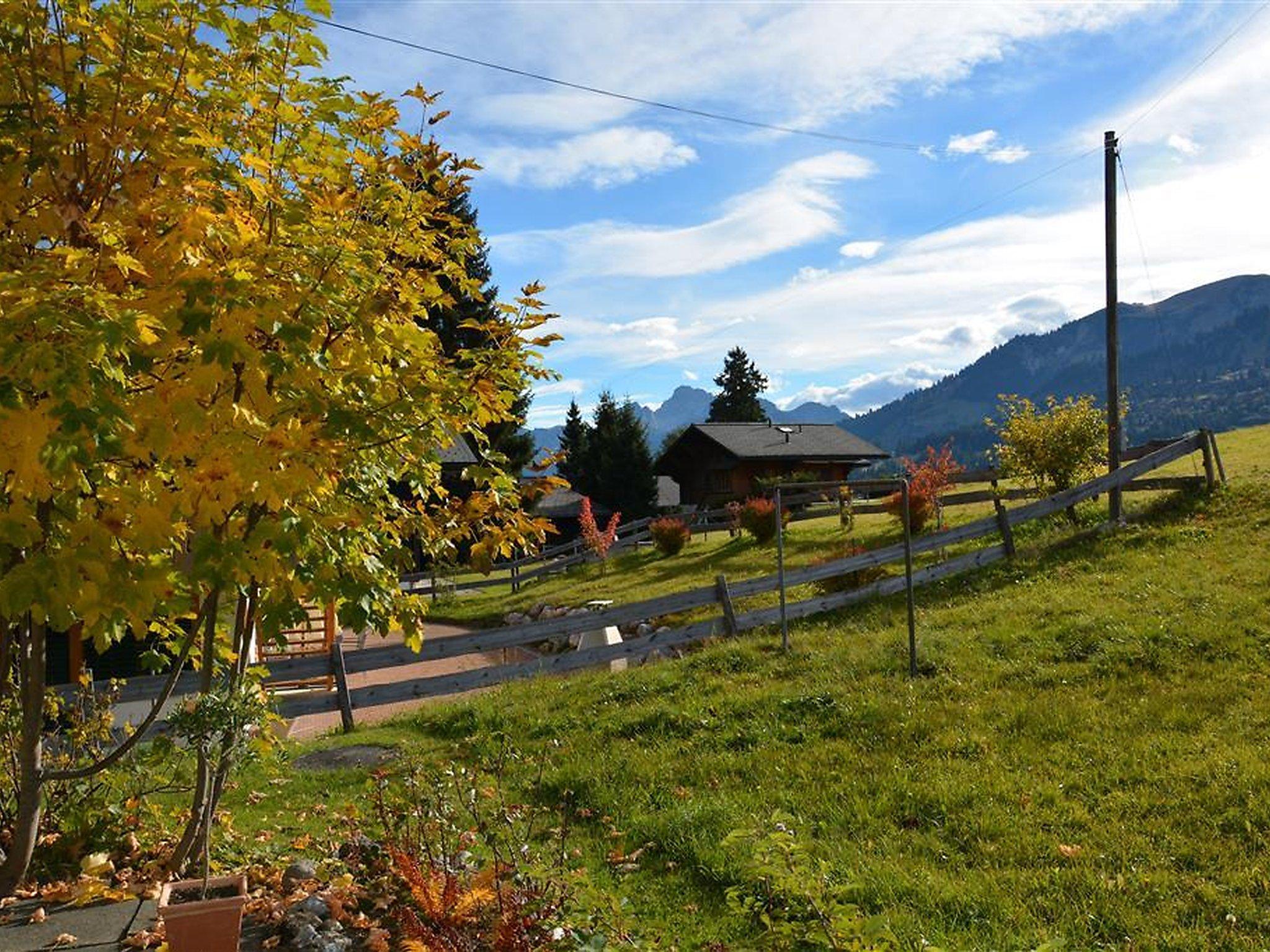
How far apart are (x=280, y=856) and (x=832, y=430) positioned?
4266cm

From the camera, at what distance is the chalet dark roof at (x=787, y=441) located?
41.7m

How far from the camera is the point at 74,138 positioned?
3924 millimetres

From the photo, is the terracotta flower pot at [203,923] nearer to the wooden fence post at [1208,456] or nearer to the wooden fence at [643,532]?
the wooden fence post at [1208,456]

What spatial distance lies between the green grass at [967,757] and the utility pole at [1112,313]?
3.66 m

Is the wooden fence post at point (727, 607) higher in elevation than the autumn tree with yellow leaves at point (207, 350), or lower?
lower

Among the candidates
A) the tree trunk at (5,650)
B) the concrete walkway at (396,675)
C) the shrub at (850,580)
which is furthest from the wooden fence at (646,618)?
the tree trunk at (5,650)

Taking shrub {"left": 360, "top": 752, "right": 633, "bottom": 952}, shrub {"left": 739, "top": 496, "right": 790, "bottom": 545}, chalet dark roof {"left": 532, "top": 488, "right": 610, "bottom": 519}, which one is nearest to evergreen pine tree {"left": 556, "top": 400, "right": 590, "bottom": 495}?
chalet dark roof {"left": 532, "top": 488, "right": 610, "bottom": 519}

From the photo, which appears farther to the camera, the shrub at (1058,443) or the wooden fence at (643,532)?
the wooden fence at (643,532)

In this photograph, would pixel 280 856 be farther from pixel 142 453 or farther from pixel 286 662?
pixel 286 662

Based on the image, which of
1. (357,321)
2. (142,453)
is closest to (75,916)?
(142,453)

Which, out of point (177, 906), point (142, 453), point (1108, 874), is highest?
point (142, 453)

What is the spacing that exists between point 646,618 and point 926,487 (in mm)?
10162

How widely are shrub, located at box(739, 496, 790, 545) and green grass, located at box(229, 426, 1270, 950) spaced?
10961 millimetres

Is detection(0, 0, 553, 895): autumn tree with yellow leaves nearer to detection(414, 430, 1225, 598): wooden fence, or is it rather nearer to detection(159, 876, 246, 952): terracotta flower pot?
detection(159, 876, 246, 952): terracotta flower pot
